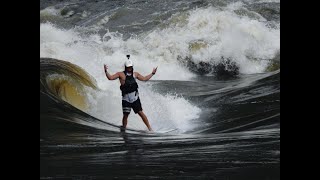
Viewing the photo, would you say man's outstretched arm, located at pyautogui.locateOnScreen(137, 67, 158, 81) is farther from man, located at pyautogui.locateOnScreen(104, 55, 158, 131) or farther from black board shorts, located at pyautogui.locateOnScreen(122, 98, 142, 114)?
black board shorts, located at pyautogui.locateOnScreen(122, 98, 142, 114)

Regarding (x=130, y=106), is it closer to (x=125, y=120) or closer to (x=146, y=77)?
(x=125, y=120)

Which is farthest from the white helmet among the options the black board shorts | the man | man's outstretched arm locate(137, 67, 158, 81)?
the black board shorts

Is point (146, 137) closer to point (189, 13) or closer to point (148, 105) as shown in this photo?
point (148, 105)

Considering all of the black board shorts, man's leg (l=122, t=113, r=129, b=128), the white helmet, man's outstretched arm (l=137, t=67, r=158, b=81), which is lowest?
man's leg (l=122, t=113, r=129, b=128)

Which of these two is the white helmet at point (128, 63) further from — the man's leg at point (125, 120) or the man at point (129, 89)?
the man's leg at point (125, 120)

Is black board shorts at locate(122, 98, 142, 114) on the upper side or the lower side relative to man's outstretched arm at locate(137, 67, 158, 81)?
lower

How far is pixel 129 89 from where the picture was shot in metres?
4.84

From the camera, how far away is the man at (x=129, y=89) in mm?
4820

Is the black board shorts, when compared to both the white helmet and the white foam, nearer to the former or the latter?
the white foam

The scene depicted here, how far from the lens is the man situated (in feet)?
15.8

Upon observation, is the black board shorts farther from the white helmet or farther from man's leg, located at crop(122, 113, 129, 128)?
the white helmet

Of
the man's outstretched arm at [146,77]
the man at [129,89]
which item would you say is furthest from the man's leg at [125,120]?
the man's outstretched arm at [146,77]

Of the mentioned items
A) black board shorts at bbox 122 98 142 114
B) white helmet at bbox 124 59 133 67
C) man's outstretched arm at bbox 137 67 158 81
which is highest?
white helmet at bbox 124 59 133 67

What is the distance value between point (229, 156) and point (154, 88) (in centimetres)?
95
